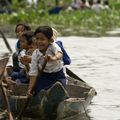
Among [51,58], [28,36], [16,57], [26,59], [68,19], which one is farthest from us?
[68,19]

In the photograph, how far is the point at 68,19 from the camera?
27.5 meters

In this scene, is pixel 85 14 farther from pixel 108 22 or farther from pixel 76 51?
pixel 76 51

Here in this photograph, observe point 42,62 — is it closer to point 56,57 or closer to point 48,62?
point 48,62

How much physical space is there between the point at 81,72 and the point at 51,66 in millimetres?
5611

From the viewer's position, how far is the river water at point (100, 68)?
32.8 feet

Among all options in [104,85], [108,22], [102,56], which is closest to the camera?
[104,85]

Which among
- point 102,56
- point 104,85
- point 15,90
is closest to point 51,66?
point 15,90

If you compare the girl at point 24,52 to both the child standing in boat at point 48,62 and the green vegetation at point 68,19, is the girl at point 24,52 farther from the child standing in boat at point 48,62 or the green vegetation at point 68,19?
the green vegetation at point 68,19

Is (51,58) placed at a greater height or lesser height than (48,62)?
greater

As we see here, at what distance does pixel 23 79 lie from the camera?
9.55 metres

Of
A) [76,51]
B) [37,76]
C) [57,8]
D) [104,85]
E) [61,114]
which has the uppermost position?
[37,76]

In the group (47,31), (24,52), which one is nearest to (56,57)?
(47,31)

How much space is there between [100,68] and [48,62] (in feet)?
21.0

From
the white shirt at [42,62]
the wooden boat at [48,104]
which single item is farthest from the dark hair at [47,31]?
the wooden boat at [48,104]
